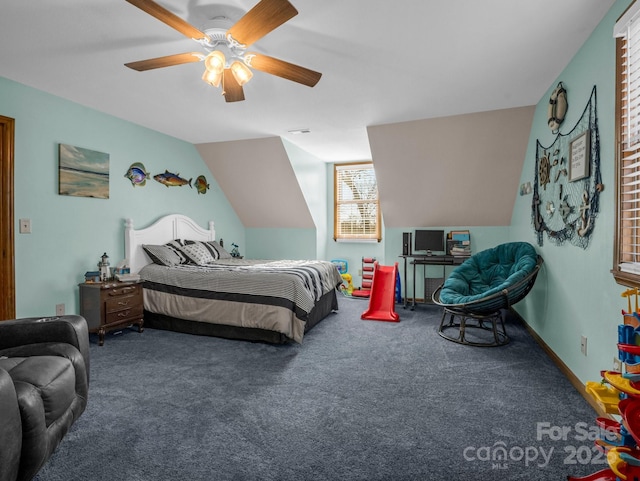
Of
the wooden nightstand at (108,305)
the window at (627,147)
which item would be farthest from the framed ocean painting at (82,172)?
the window at (627,147)

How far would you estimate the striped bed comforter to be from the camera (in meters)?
3.38

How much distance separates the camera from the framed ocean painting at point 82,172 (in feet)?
11.5

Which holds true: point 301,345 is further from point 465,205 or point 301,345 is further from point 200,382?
point 465,205

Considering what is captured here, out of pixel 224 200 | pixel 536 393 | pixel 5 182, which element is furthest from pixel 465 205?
pixel 5 182

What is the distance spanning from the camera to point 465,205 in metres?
5.00

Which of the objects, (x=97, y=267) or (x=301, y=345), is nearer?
(x=301, y=345)

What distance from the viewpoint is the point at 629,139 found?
1.80 metres

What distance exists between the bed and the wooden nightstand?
8.8 inches

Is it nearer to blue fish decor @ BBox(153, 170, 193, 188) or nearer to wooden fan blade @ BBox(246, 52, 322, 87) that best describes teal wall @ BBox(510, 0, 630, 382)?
wooden fan blade @ BBox(246, 52, 322, 87)

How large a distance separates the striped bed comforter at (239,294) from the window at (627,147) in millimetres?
2424

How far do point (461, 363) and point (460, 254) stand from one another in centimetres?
235

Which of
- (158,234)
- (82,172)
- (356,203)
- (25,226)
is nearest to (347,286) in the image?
(356,203)

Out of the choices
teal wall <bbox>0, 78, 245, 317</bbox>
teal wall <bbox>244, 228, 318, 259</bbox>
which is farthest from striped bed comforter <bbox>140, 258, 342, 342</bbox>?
teal wall <bbox>244, 228, 318, 259</bbox>

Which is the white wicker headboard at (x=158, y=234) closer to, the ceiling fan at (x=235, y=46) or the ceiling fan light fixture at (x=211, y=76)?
the ceiling fan at (x=235, y=46)
